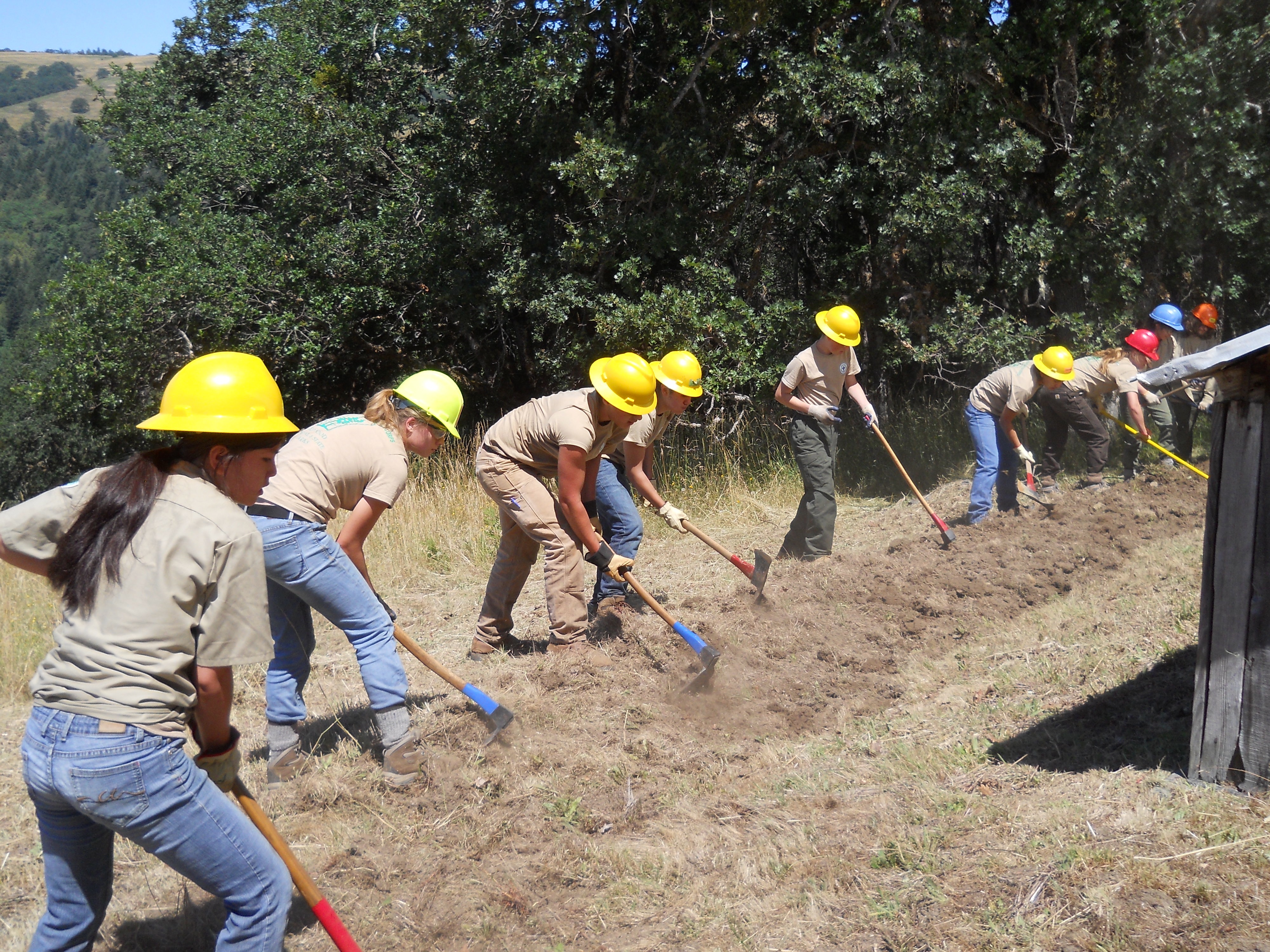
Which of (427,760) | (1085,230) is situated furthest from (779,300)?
(427,760)

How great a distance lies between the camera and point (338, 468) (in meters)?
4.25

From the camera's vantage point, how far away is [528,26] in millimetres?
10984

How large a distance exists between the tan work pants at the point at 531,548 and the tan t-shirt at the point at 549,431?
0.26ft

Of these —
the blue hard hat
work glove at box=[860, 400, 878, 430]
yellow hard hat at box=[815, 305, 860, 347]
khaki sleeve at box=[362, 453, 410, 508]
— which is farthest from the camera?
the blue hard hat

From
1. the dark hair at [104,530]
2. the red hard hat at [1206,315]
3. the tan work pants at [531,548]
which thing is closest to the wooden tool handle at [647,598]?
the tan work pants at [531,548]

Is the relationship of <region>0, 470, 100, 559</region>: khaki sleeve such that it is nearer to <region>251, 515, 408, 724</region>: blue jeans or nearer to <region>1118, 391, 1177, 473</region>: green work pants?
<region>251, 515, 408, 724</region>: blue jeans

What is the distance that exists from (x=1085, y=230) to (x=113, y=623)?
35.2ft

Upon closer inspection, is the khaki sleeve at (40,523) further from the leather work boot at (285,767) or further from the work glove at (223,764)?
the leather work boot at (285,767)

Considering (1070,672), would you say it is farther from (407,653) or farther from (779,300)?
(779,300)

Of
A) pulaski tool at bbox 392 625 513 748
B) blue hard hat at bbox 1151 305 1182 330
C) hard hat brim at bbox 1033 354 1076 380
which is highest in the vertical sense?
blue hard hat at bbox 1151 305 1182 330

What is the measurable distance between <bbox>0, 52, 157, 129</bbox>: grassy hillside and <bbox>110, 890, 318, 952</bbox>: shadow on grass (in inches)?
5350

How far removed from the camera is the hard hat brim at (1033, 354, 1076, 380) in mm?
8094

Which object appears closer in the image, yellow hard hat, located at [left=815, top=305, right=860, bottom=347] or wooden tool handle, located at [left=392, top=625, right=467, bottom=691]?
wooden tool handle, located at [left=392, top=625, right=467, bottom=691]

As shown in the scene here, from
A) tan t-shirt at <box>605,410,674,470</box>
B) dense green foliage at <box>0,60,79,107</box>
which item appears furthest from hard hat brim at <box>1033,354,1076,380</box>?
dense green foliage at <box>0,60,79,107</box>
